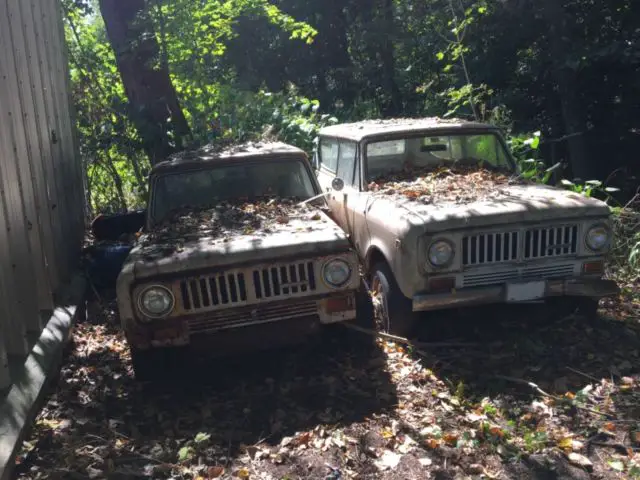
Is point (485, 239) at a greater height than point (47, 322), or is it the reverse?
point (485, 239)

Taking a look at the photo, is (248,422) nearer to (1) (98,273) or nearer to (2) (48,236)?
(2) (48,236)

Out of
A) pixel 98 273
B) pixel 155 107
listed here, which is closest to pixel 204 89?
pixel 155 107

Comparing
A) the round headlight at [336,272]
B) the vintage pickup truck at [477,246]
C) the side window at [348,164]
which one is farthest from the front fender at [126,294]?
the side window at [348,164]

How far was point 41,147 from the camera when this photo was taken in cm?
609

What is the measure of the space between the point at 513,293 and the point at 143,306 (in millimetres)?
2755

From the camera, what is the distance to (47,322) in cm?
549

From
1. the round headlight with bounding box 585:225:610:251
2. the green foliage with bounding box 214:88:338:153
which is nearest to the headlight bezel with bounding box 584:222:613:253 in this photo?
the round headlight with bounding box 585:225:610:251

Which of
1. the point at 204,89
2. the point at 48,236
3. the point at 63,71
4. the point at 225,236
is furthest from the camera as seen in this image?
the point at 204,89

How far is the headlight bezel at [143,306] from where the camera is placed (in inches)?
169

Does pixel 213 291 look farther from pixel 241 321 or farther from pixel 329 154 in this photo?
pixel 329 154

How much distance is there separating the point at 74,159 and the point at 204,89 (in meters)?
4.15

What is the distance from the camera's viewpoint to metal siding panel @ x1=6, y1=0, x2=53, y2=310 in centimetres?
518

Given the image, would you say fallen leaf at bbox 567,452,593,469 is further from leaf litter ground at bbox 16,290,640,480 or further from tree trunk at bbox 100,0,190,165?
tree trunk at bbox 100,0,190,165

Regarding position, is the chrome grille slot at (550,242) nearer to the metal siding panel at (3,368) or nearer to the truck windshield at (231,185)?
the truck windshield at (231,185)
